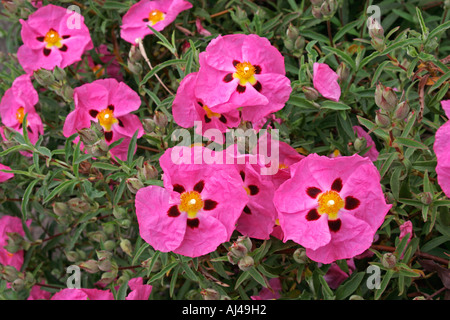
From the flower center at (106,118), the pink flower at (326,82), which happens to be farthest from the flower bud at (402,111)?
the flower center at (106,118)

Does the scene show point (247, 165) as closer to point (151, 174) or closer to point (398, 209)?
point (151, 174)

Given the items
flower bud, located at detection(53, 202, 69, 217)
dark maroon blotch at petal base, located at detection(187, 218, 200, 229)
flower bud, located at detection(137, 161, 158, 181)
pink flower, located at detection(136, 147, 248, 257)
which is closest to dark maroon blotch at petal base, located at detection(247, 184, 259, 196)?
pink flower, located at detection(136, 147, 248, 257)

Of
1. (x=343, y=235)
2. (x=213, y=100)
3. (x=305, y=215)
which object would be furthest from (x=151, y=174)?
(x=343, y=235)

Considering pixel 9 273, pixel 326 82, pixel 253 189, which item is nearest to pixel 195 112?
pixel 253 189

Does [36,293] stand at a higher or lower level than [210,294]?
lower

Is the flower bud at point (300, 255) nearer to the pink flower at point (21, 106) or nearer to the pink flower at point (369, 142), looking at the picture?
the pink flower at point (369, 142)

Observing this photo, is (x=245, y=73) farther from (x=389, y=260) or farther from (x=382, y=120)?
(x=389, y=260)
